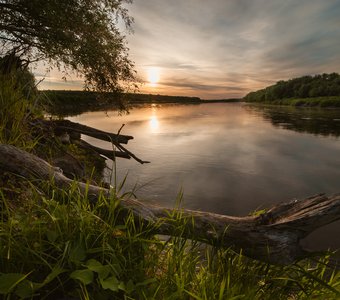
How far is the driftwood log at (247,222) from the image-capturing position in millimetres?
2605

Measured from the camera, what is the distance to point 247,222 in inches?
112

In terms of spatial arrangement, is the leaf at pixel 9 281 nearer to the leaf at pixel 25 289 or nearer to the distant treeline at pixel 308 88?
the leaf at pixel 25 289

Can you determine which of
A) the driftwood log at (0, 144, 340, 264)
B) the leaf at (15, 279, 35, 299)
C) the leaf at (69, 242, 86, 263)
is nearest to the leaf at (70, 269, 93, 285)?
the leaf at (69, 242, 86, 263)

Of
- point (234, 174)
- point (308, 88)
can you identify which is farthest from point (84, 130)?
point (308, 88)

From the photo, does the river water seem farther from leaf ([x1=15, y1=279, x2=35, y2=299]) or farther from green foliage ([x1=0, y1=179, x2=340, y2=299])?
leaf ([x1=15, y1=279, x2=35, y2=299])

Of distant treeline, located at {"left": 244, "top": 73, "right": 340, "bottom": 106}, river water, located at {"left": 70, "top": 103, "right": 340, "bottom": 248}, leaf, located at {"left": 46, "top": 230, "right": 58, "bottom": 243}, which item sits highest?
distant treeline, located at {"left": 244, "top": 73, "right": 340, "bottom": 106}

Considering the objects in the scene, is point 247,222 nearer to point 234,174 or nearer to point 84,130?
point 84,130

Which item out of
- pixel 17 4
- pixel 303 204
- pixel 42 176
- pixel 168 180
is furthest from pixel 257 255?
pixel 17 4

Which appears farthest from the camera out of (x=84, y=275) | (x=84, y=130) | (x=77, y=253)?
(x=84, y=130)

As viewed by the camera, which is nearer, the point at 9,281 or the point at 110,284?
the point at 9,281

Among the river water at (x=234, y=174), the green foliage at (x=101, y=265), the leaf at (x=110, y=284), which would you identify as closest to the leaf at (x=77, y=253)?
the green foliage at (x=101, y=265)

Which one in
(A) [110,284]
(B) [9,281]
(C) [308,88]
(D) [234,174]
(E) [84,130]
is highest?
(C) [308,88]

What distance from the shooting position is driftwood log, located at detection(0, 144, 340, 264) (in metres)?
2.61

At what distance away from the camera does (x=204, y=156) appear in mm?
17031
